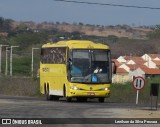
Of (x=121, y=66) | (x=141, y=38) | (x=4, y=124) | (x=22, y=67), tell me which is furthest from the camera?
(x=141, y=38)

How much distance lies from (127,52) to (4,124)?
455ft

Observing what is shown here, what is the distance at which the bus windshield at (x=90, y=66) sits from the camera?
39.6 meters

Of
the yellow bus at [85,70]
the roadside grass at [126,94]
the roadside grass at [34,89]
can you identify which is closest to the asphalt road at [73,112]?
the yellow bus at [85,70]

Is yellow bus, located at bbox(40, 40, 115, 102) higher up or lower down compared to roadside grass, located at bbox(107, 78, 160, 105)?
higher up

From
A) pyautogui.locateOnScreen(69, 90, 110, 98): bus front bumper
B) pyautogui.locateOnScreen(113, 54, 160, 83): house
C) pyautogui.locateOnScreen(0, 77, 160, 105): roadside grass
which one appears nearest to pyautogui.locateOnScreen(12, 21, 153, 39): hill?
pyautogui.locateOnScreen(113, 54, 160, 83): house

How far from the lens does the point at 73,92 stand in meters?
39.4

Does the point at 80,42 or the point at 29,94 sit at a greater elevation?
the point at 80,42

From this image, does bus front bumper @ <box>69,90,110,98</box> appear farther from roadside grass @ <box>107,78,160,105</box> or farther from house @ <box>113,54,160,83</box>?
house @ <box>113,54,160,83</box>

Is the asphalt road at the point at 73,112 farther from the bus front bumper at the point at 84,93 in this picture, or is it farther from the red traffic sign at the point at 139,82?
the bus front bumper at the point at 84,93

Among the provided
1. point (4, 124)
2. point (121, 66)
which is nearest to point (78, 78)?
point (4, 124)

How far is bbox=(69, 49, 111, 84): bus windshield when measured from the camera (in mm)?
39594

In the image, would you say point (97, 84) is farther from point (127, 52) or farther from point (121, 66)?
point (127, 52)

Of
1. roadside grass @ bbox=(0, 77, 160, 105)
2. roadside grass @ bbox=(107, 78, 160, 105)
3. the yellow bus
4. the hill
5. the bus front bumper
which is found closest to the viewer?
the bus front bumper

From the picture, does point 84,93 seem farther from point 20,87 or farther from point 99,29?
point 99,29
